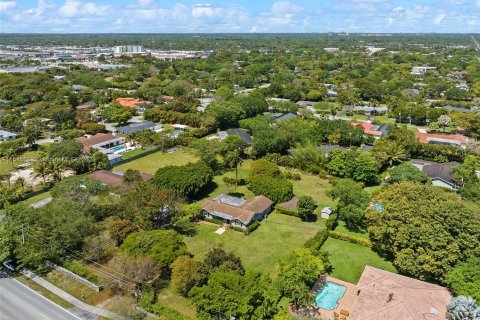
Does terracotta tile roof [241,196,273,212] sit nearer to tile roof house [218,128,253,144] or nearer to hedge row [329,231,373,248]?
hedge row [329,231,373,248]

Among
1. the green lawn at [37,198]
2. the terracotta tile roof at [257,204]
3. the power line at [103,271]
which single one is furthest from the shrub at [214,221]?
the green lawn at [37,198]

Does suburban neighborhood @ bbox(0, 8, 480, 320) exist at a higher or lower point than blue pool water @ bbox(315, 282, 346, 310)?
higher

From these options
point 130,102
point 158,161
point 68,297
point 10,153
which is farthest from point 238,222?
point 130,102

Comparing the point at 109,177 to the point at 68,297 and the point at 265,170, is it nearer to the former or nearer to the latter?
the point at 265,170

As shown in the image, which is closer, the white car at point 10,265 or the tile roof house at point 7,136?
the white car at point 10,265

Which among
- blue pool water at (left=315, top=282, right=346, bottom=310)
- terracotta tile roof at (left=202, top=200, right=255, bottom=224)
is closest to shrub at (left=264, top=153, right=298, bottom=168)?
terracotta tile roof at (left=202, top=200, right=255, bottom=224)

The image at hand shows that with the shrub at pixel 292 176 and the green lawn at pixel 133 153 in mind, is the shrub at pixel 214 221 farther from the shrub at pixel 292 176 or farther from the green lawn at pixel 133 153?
the green lawn at pixel 133 153

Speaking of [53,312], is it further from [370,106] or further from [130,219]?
[370,106]

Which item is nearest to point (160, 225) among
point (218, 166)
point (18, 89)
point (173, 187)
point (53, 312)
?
point (173, 187)
